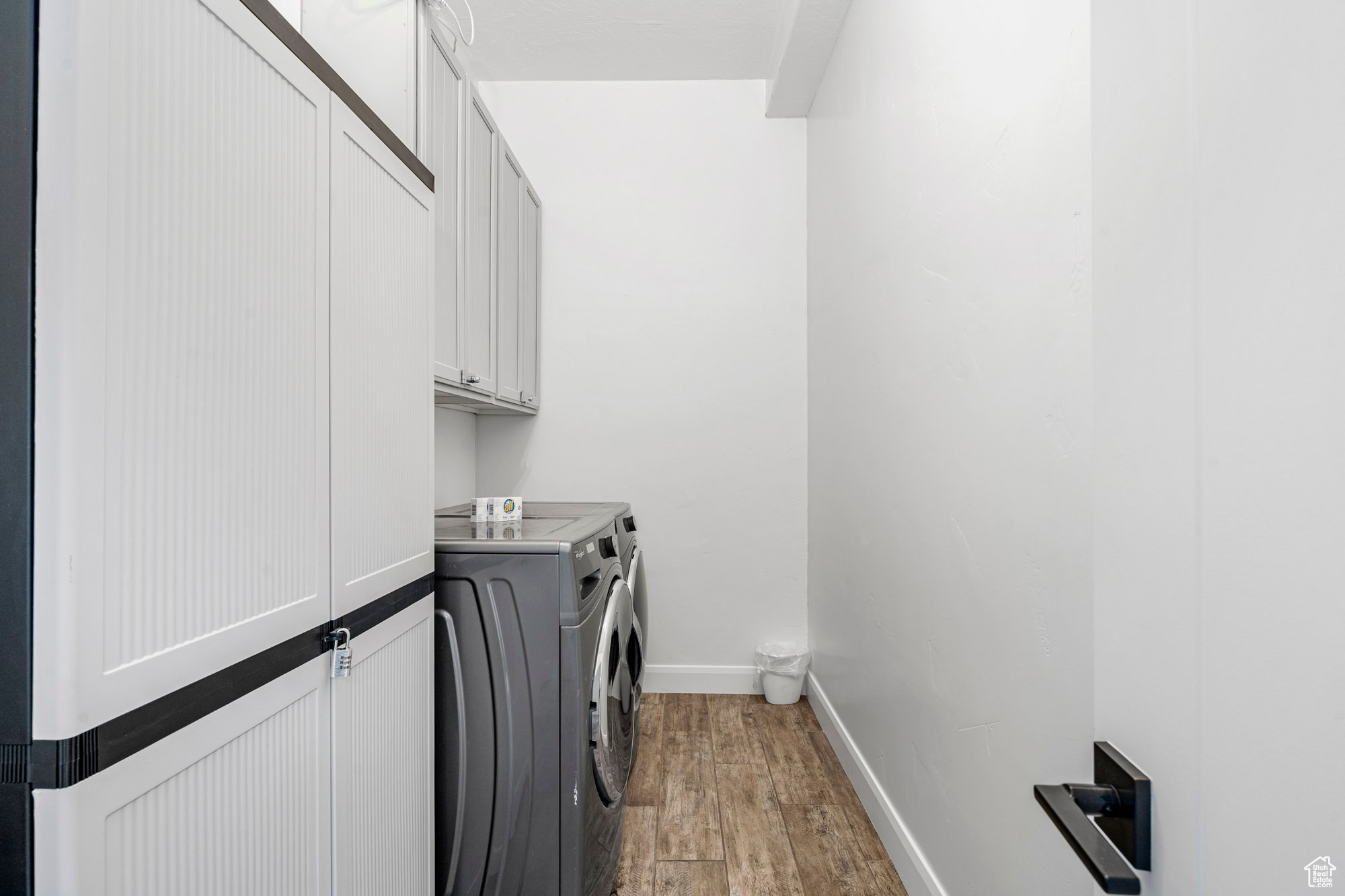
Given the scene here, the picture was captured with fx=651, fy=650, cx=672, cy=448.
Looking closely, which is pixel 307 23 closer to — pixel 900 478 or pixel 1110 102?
pixel 1110 102

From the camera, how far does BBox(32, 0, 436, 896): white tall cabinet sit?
1.78 feet

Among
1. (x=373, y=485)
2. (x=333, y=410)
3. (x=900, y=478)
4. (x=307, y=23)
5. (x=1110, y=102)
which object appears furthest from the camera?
(x=900, y=478)

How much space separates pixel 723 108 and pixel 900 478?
2.08m

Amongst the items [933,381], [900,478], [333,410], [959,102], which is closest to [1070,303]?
[933,381]

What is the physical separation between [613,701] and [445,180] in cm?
144

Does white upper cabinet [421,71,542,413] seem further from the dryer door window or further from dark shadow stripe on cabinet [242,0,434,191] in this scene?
the dryer door window

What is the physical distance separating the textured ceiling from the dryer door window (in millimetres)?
2148

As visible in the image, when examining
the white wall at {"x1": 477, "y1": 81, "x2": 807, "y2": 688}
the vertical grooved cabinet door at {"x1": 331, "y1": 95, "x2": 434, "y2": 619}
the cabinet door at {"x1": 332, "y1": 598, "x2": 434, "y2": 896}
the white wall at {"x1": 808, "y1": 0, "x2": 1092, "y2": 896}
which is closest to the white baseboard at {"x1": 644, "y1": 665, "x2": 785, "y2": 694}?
the white wall at {"x1": 477, "y1": 81, "x2": 807, "y2": 688}

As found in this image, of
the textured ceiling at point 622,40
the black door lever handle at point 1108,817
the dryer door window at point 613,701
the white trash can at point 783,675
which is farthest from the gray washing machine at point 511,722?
the textured ceiling at point 622,40

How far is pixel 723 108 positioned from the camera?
297cm

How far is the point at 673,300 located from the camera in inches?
117

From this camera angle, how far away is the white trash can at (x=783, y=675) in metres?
2.84

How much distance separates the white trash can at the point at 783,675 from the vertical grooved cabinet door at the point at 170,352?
7.45 ft

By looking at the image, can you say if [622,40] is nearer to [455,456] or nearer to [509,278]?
[509,278]
